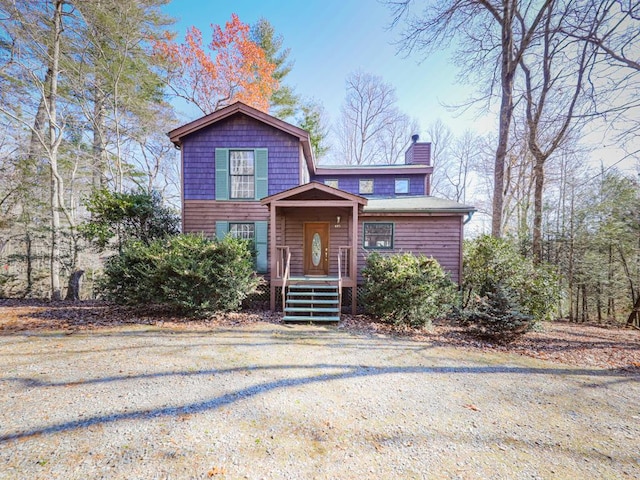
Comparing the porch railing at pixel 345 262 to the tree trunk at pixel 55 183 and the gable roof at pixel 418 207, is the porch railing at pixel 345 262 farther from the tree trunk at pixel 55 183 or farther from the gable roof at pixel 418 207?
the tree trunk at pixel 55 183

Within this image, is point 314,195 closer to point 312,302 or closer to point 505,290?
point 312,302

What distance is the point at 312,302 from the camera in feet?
23.1

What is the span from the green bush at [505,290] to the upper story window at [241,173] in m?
7.63

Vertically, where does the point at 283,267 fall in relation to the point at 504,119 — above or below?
below

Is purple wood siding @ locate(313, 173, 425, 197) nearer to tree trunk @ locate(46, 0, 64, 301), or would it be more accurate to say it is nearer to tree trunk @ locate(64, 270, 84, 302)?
tree trunk @ locate(46, 0, 64, 301)

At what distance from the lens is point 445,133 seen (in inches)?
897

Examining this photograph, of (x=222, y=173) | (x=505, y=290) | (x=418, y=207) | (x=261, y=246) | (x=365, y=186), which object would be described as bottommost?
(x=505, y=290)

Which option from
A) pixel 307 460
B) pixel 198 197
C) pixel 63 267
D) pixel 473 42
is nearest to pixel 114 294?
pixel 198 197

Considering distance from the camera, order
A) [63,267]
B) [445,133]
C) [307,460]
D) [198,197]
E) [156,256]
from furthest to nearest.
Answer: [445,133] < [63,267] < [198,197] < [156,256] < [307,460]

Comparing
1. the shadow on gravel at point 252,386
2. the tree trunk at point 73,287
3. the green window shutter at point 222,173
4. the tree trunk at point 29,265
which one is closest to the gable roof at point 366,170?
the green window shutter at point 222,173

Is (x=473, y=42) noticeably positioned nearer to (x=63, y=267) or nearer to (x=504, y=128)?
(x=504, y=128)

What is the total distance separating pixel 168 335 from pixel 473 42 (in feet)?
47.1

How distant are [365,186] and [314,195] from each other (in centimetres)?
591

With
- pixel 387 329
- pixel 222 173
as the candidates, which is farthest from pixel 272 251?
pixel 387 329
